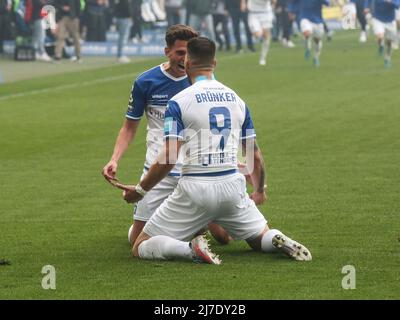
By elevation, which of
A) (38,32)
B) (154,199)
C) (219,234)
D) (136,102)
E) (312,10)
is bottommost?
(38,32)

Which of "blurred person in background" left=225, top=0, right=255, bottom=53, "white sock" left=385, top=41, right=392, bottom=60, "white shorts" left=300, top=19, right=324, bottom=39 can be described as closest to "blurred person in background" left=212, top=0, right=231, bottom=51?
"blurred person in background" left=225, top=0, right=255, bottom=53

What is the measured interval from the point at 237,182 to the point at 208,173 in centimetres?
24

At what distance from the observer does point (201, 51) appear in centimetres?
1005

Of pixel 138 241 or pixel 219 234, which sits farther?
pixel 219 234

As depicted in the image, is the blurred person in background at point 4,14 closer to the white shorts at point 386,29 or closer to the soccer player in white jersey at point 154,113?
the white shorts at point 386,29

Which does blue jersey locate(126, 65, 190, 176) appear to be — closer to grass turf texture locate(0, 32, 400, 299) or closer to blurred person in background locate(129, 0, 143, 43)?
grass turf texture locate(0, 32, 400, 299)

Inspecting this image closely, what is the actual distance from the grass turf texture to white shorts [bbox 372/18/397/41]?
13.2 ft

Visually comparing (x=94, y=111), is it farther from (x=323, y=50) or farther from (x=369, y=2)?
(x=369, y=2)

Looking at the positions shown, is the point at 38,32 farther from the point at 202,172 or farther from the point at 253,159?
the point at 202,172

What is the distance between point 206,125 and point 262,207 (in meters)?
3.45

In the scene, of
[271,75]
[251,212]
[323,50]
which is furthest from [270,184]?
[323,50]

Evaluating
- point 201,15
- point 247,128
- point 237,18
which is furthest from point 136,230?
point 237,18

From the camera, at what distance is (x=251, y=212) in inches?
414

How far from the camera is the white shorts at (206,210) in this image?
10.2m
